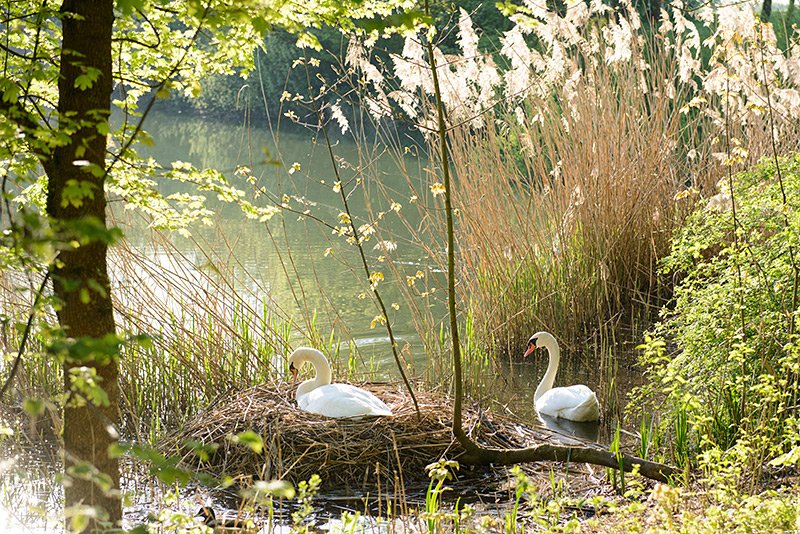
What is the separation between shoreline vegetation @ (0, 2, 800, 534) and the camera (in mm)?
2678

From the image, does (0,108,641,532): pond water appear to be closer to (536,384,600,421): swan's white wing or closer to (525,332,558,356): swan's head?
(536,384,600,421): swan's white wing

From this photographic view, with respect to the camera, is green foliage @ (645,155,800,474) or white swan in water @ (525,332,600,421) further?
white swan in water @ (525,332,600,421)

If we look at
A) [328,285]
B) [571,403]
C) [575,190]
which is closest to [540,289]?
[575,190]

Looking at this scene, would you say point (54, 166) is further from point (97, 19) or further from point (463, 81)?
point (463, 81)

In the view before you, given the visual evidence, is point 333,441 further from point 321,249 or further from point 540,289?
point 321,249

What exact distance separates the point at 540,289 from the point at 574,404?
4.74 feet

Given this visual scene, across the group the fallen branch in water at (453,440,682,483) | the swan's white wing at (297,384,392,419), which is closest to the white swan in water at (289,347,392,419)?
the swan's white wing at (297,384,392,419)

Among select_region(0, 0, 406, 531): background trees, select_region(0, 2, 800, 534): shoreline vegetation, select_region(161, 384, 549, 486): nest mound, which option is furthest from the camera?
select_region(161, 384, 549, 486): nest mound

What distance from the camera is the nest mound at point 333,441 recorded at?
3.77 metres

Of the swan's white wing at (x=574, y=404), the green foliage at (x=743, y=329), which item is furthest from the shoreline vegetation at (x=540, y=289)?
the swan's white wing at (x=574, y=404)

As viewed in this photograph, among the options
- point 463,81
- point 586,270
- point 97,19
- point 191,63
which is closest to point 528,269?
point 586,270

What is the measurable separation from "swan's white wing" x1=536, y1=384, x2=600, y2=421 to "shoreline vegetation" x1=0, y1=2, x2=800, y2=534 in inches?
10.7

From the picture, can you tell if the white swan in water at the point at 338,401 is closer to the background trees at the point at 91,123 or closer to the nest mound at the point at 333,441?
the nest mound at the point at 333,441

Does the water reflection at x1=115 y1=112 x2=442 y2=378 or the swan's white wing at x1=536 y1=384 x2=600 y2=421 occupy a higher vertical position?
the water reflection at x1=115 y1=112 x2=442 y2=378
